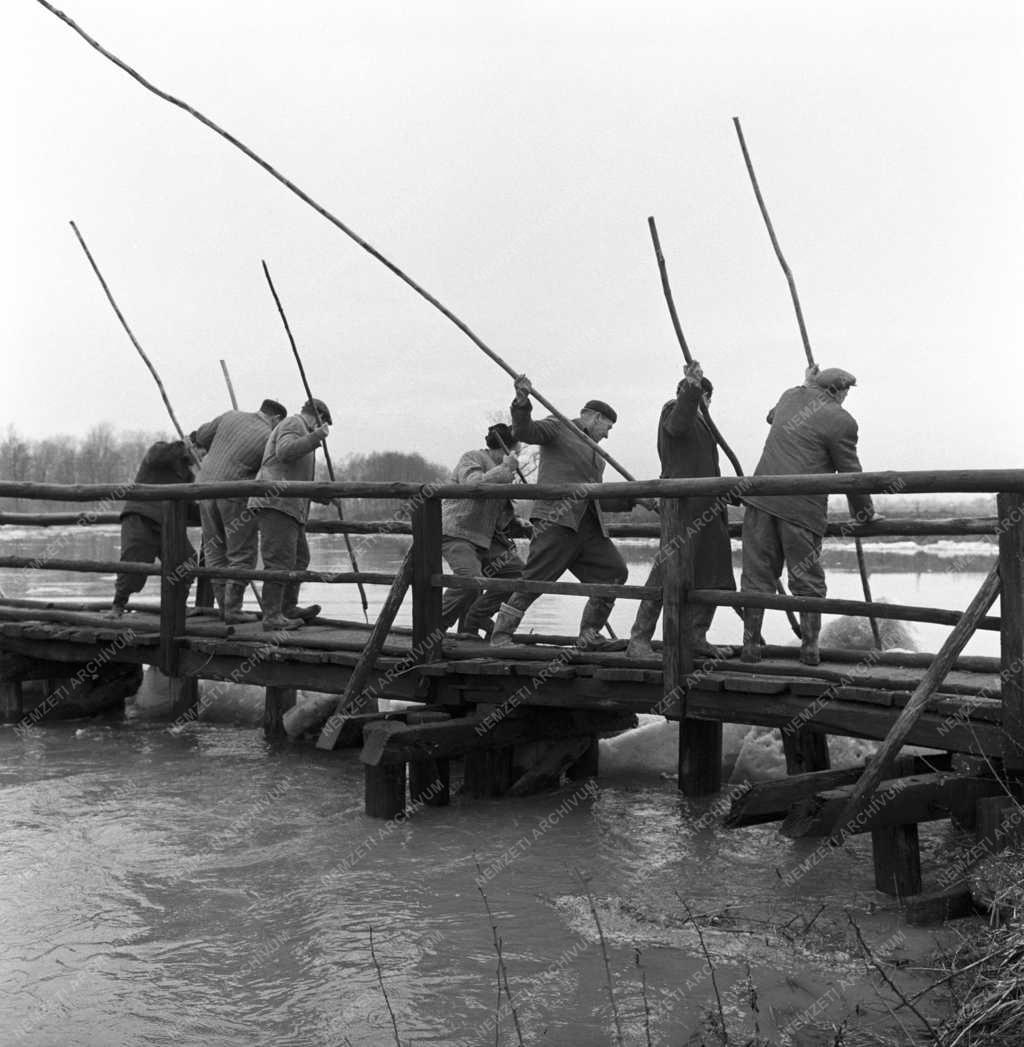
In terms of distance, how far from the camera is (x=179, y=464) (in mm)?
10680

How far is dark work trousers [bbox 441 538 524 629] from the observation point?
29.8ft

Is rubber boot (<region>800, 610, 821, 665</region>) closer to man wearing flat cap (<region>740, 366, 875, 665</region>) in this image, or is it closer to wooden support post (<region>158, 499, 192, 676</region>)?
man wearing flat cap (<region>740, 366, 875, 665</region>)

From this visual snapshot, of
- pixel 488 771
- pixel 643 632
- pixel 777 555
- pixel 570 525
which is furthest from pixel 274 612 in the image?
pixel 777 555

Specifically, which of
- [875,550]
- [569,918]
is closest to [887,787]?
[569,918]

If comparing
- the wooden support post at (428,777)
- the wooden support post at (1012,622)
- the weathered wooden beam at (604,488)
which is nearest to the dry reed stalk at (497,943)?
the wooden support post at (428,777)

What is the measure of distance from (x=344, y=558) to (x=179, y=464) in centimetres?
2031

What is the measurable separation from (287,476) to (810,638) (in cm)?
376

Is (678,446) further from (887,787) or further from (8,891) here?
(8,891)

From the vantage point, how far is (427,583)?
8055 millimetres

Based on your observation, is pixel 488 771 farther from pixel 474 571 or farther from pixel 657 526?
pixel 657 526

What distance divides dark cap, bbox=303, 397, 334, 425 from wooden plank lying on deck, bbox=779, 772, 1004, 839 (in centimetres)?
488

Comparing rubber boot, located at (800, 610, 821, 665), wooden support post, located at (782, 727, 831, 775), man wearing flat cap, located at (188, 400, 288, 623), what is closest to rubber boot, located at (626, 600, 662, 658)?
rubber boot, located at (800, 610, 821, 665)

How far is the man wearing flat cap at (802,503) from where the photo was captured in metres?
7.34

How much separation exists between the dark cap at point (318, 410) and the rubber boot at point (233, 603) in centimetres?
164
